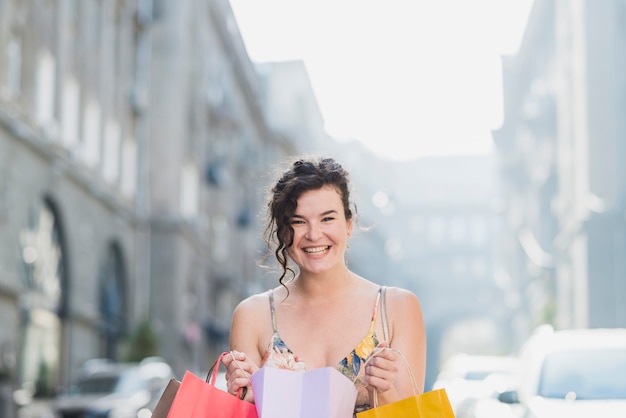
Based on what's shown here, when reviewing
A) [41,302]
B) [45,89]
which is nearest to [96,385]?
[41,302]

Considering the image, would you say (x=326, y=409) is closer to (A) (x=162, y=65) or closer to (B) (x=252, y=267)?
(A) (x=162, y=65)

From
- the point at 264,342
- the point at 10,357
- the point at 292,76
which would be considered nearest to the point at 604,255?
the point at 10,357

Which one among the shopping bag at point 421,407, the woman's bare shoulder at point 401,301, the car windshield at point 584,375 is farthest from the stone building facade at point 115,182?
the shopping bag at point 421,407

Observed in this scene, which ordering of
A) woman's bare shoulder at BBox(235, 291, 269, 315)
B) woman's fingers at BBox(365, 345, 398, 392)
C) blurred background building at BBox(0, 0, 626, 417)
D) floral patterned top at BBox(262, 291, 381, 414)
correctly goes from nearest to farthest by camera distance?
woman's fingers at BBox(365, 345, 398, 392), floral patterned top at BBox(262, 291, 381, 414), woman's bare shoulder at BBox(235, 291, 269, 315), blurred background building at BBox(0, 0, 626, 417)

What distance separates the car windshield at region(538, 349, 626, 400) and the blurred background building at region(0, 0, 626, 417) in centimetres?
227

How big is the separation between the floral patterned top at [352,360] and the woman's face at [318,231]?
0.73 ft

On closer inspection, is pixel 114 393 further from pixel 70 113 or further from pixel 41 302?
pixel 70 113

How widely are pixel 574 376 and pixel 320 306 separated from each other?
5.63m

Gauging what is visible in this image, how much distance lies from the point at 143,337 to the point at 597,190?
15.7 metres

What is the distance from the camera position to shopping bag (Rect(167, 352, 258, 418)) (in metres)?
3.57

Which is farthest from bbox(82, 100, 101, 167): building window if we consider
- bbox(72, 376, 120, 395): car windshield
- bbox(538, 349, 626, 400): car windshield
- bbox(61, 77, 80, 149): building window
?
bbox(538, 349, 626, 400): car windshield

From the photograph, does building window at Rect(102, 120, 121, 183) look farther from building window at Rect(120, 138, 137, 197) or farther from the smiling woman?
the smiling woman

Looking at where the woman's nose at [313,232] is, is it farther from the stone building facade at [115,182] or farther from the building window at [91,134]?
the building window at [91,134]

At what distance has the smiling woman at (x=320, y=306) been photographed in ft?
12.6
